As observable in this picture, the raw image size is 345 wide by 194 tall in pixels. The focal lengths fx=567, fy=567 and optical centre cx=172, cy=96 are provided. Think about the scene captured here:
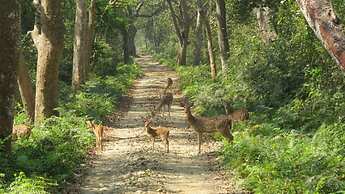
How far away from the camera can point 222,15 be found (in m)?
24.5

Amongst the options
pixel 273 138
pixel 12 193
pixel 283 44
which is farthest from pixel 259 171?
pixel 283 44

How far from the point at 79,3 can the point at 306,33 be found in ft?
36.2

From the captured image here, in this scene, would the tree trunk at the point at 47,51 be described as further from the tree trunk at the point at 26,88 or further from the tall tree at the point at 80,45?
the tall tree at the point at 80,45

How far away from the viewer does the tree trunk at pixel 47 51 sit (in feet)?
51.4

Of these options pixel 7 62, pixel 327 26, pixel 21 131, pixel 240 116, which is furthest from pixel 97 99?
pixel 327 26

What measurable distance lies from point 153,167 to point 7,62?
3910mm

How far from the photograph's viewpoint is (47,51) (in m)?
15.9

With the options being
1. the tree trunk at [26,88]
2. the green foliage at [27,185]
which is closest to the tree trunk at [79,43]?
the tree trunk at [26,88]

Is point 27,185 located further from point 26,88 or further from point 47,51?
point 26,88

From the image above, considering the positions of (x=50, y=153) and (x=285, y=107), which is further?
(x=285, y=107)

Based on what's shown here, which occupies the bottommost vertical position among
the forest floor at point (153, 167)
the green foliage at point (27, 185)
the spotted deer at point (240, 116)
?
the forest floor at point (153, 167)

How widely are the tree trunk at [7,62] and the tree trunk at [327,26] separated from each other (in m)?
6.05

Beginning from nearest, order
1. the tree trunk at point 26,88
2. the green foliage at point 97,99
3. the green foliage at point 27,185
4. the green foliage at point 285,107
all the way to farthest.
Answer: the green foliage at point 27,185 → the green foliage at point 285,107 → the tree trunk at point 26,88 → the green foliage at point 97,99

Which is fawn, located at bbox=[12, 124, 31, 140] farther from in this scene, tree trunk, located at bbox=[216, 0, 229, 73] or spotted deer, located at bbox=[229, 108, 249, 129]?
tree trunk, located at bbox=[216, 0, 229, 73]
